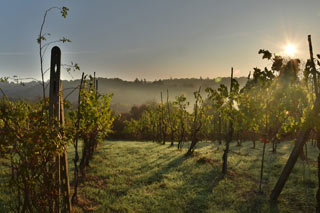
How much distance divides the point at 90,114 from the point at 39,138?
4.45m

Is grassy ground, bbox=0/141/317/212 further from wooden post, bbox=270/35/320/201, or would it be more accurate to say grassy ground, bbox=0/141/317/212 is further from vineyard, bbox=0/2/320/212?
wooden post, bbox=270/35/320/201

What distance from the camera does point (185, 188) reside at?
8.88 m

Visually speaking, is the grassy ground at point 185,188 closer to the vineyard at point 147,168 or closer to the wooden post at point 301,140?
the vineyard at point 147,168

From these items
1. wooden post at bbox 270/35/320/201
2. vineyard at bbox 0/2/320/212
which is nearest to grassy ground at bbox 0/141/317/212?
vineyard at bbox 0/2/320/212

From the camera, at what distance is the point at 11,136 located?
148 inches

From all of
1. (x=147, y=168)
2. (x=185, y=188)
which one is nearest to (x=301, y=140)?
(x=185, y=188)

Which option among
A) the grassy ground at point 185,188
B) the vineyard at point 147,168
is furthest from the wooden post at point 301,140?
the grassy ground at point 185,188

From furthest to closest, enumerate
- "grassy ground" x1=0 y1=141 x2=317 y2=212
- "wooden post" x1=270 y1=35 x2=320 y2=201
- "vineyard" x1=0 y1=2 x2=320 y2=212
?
"grassy ground" x1=0 y1=141 x2=317 y2=212
"wooden post" x1=270 y1=35 x2=320 y2=201
"vineyard" x1=0 y1=2 x2=320 y2=212

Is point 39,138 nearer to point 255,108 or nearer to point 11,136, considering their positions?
point 11,136

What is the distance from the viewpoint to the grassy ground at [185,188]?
710 centimetres

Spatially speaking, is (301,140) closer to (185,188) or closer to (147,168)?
(185,188)

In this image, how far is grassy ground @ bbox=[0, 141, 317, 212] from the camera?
280 inches

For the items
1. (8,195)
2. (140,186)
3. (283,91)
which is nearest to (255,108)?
(283,91)

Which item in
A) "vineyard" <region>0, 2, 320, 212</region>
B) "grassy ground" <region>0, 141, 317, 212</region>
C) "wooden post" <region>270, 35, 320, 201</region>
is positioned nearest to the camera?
"vineyard" <region>0, 2, 320, 212</region>
